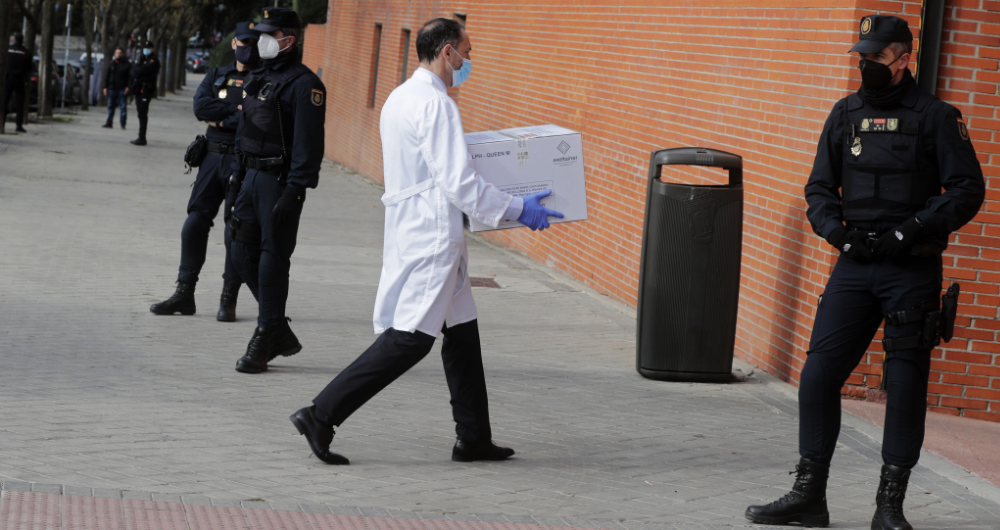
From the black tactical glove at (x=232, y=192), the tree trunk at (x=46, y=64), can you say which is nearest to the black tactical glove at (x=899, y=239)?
the black tactical glove at (x=232, y=192)

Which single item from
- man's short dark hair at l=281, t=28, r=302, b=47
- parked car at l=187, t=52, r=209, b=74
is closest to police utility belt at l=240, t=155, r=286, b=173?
man's short dark hair at l=281, t=28, r=302, b=47

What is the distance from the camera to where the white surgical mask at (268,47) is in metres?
6.57

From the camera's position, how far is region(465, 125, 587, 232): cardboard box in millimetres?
4863

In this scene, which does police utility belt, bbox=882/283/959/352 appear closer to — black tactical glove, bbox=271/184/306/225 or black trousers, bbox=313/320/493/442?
black trousers, bbox=313/320/493/442

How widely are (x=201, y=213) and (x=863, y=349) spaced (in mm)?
5030

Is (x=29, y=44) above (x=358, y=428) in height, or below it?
above

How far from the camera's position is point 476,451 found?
5.12 metres

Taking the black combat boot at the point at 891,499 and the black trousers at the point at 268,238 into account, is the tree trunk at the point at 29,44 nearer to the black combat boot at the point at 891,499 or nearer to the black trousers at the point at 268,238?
the black trousers at the point at 268,238

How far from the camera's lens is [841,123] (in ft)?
14.7

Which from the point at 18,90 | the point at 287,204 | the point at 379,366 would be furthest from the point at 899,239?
the point at 18,90

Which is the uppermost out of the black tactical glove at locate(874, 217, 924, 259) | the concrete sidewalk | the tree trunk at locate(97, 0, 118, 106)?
the tree trunk at locate(97, 0, 118, 106)

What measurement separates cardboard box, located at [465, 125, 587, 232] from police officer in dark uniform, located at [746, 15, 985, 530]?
1.01 m

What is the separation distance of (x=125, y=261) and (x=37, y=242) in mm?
1189

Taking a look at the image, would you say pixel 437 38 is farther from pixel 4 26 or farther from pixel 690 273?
pixel 4 26
